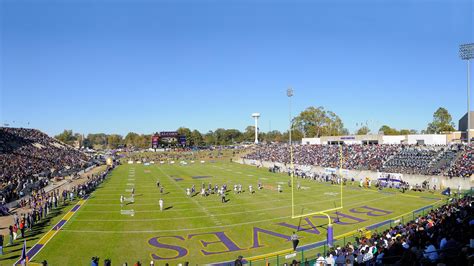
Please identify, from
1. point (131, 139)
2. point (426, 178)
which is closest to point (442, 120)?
point (426, 178)

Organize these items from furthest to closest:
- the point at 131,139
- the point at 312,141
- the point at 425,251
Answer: the point at 131,139
the point at 312,141
the point at 425,251

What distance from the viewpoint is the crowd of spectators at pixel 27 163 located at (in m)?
36.5

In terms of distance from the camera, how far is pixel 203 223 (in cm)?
2583

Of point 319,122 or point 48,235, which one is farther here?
point 319,122

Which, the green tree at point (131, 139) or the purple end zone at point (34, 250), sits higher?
the green tree at point (131, 139)

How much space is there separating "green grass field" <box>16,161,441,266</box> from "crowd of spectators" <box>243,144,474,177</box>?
7.13m

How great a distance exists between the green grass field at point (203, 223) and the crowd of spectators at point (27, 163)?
Result: 733cm

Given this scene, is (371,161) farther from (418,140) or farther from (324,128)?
(324,128)

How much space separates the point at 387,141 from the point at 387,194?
1121 inches

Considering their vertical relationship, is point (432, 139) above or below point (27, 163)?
above

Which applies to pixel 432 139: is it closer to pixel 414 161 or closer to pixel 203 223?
pixel 414 161

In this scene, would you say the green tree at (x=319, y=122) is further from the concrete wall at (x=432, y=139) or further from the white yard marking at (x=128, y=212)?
the white yard marking at (x=128, y=212)

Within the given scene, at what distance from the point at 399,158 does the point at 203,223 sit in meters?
34.6

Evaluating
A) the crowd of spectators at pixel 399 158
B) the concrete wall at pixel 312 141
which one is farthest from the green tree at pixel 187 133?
the crowd of spectators at pixel 399 158
